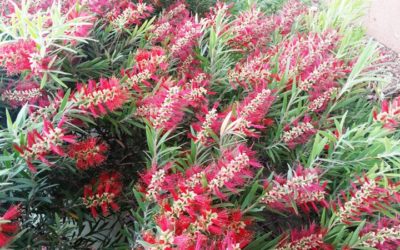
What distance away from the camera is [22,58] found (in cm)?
85

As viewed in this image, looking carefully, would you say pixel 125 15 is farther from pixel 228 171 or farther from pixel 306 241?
pixel 306 241

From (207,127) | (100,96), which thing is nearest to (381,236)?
(207,127)

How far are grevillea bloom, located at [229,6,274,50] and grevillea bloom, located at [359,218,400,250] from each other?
0.65 meters

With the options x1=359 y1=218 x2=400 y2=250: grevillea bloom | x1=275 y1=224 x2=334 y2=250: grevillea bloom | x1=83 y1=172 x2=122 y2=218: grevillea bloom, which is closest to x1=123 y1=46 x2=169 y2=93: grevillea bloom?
x1=83 y1=172 x2=122 y2=218: grevillea bloom

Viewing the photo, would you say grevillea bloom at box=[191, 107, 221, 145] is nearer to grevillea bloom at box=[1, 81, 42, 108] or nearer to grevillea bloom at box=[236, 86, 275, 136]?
grevillea bloom at box=[236, 86, 275, 136]

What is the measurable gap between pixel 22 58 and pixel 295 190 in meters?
0.64

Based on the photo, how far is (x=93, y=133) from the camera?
1.11m

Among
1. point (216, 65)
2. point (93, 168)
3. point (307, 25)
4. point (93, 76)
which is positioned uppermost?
point (307, 25)

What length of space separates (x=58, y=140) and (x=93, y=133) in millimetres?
376

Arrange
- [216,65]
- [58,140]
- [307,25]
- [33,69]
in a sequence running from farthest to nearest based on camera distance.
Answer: [307,25] < [216,65] < [33,69] < [58,140]

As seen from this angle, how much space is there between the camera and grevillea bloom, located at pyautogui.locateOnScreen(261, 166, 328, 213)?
2.71 feet

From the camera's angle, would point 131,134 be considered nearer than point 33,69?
No

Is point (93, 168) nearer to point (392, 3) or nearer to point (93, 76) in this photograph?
point (93, 76)

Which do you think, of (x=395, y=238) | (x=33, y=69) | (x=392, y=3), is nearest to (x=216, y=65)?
(x=33, y=69)
